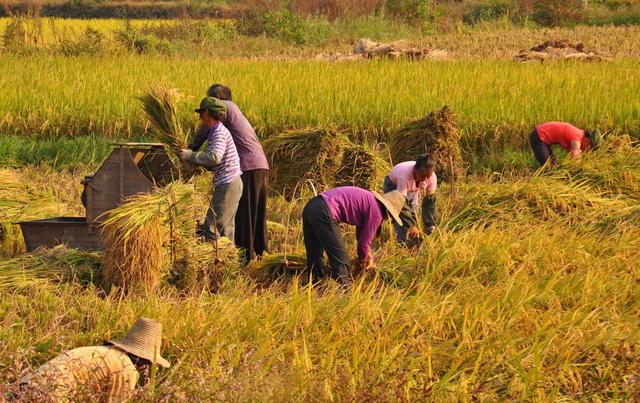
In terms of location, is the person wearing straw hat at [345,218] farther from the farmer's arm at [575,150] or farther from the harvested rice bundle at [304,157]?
the farmer's arm at [575,150]

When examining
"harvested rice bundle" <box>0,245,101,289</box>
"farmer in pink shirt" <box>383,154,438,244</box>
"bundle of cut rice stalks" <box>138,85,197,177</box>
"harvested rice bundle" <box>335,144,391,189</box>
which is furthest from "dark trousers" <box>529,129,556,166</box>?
"harvested rice bundle" <box>0,245,101,289</box>

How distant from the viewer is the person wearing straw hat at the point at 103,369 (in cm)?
406

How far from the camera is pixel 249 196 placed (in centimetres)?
702

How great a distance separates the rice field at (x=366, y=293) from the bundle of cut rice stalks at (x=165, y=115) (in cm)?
4

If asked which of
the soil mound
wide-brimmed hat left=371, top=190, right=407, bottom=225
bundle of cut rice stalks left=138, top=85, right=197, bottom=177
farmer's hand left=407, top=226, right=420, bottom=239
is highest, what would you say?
bundle of cut rice stalks left=138, top=85, right=197, bottom=177

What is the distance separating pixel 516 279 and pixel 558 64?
998 cm

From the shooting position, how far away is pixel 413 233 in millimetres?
6879

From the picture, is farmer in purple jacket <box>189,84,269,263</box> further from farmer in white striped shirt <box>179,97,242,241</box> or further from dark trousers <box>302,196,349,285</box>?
dark trousers <box>302,196,349,285</box>

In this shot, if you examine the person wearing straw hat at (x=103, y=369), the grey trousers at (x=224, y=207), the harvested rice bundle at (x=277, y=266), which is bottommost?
the harvested rice bundle at (x=277, y=266)

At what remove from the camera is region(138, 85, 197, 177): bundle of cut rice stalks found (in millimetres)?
6766

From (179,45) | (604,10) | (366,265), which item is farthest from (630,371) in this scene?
(604,10)

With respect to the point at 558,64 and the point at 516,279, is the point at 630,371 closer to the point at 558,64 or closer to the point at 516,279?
the point at 516,279

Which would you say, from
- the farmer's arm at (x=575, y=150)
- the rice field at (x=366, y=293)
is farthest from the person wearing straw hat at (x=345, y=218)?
the farmer's arm at (x=575, y=150)

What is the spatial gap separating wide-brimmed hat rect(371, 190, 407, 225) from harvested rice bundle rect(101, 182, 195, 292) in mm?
1100
